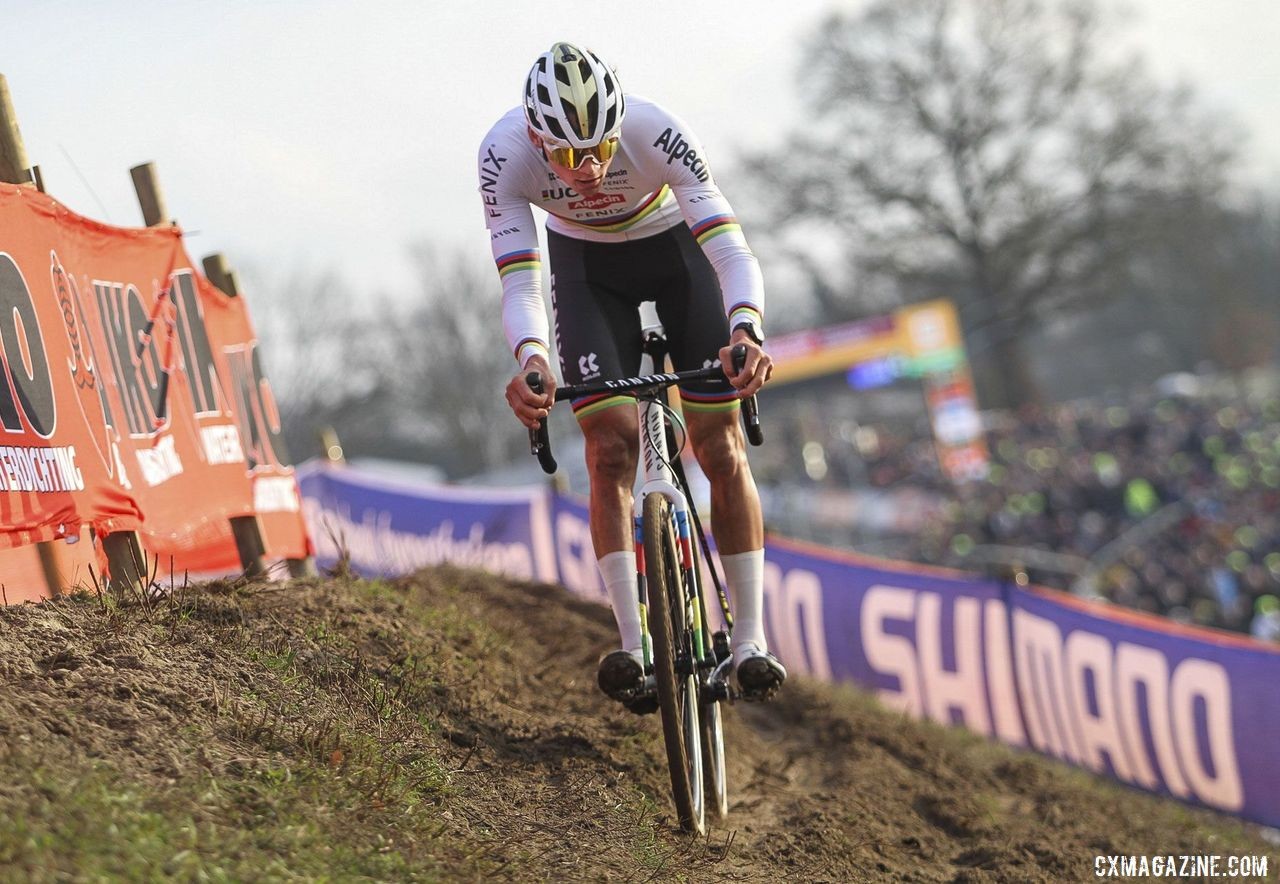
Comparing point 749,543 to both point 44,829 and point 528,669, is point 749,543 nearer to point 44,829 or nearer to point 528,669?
point 528,669

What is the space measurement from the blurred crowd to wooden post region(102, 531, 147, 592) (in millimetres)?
12599

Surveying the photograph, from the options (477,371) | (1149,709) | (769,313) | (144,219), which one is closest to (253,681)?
(144,219)

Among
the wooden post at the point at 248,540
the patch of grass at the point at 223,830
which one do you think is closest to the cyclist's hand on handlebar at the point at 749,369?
the patch of grass at the point at 223,830

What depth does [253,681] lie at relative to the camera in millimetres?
4273

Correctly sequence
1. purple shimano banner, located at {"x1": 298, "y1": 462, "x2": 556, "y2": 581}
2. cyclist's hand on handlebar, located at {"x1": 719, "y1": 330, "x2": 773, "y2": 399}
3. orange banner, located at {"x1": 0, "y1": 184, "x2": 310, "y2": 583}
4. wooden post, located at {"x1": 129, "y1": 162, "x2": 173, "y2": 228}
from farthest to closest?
purple shimano banner, located at {"x1": 298, "y1": 462, "x2": 556, "y2": 581}
wooden post, located at {"x1": 129, "y1": 162, "x2": 173, "y2": 228}
orange banner, located at {"x1": 0, "y1": 184, "x2": 310, "y2": 583}
cyclist's hand on handlebar, located at {"x1": 719, "y1": 330, "x2": 773, "y2": 399}

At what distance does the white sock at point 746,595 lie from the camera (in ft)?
16.2

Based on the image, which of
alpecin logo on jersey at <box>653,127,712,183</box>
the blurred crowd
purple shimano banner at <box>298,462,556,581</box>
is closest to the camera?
alpecin logo on jersey at <box>653,127,712,183</box>

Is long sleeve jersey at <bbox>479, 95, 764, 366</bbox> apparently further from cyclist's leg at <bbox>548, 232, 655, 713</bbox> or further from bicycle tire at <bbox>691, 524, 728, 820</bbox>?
bicycle tire at <bbox>691, 524, 728, 820</bbox>

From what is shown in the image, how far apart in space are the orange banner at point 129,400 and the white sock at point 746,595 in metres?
2.35

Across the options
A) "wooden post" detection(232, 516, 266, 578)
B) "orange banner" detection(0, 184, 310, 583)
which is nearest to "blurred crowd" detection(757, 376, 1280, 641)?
"orange banner" detection(0, 184, 310, 583)

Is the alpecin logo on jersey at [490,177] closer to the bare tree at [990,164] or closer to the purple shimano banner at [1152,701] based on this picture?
the purple shimano banner at [1152,701]

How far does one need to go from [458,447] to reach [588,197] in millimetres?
46755

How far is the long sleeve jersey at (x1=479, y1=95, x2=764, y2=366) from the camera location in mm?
4930

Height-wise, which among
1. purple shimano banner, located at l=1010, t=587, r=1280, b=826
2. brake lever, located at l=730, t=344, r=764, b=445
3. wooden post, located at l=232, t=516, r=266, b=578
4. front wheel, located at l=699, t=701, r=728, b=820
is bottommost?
purple shimano banner, located at l=1010, t=587, r=1280, b=826
